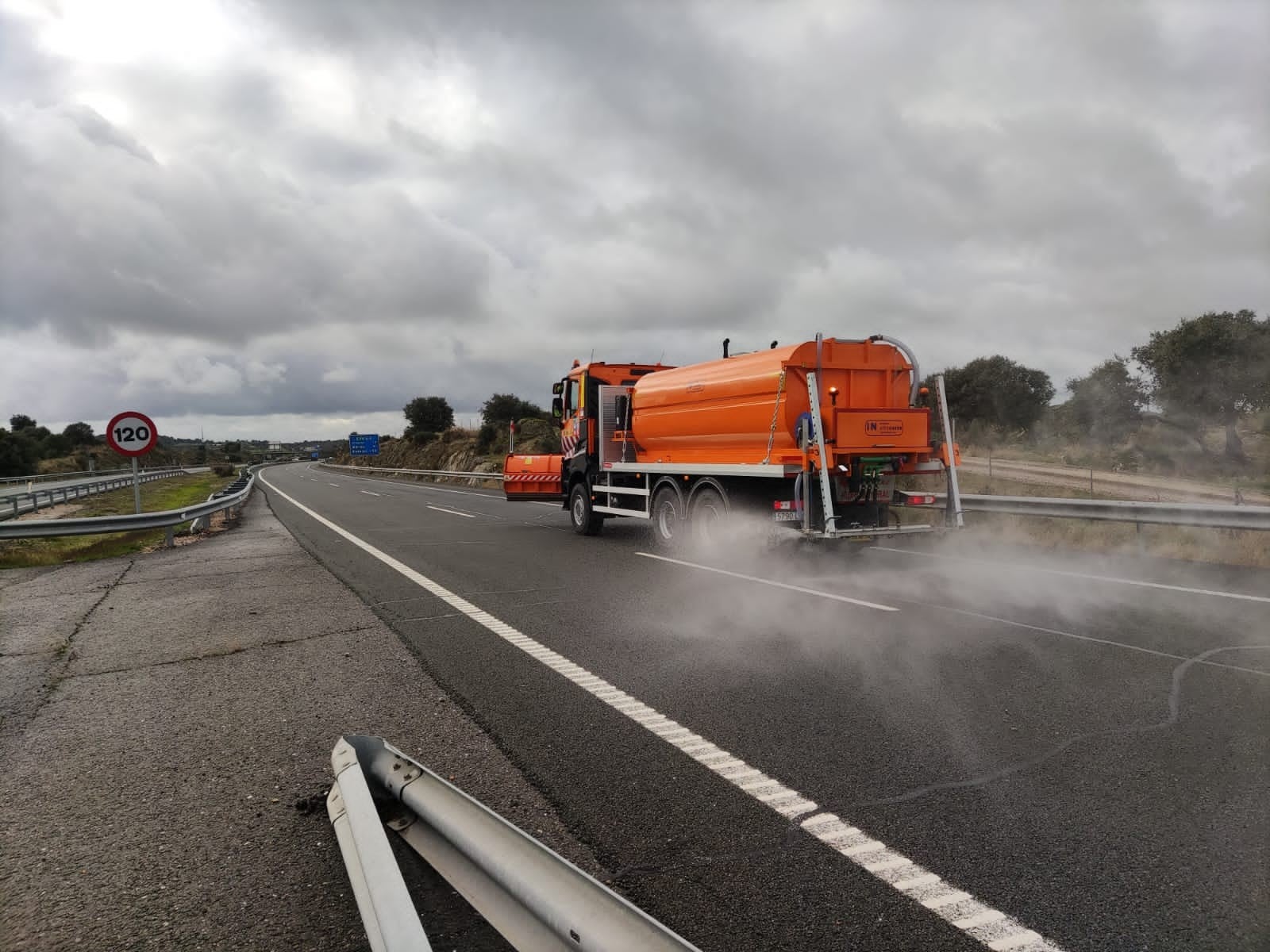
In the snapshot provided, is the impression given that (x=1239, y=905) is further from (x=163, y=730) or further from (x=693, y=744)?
(x=163, y=730)

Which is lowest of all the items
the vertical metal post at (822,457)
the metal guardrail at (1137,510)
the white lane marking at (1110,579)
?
the white lane marking at (1110,579)

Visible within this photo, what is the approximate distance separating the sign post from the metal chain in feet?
35.0

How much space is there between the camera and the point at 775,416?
10062mm

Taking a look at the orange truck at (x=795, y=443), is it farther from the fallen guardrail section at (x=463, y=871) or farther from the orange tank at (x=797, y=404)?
the fallen guardrail section at (x=463, y=871)

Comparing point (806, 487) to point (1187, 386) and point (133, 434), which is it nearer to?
point (133, 434)

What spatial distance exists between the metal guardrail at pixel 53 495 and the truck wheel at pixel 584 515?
19.8 metres

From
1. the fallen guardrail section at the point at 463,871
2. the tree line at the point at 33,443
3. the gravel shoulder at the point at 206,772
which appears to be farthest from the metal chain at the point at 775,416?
the tree line at the point at 33,443

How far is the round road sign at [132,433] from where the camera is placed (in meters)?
13.6

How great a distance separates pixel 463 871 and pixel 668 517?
9.77m

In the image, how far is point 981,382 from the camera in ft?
159

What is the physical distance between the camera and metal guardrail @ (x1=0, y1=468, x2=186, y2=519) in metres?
25.2

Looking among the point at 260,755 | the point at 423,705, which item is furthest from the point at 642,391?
the point at 260,755

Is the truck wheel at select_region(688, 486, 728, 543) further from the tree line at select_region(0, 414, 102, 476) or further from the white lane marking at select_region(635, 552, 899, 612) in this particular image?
the tree line at select_region(0, 414, 102, 476)

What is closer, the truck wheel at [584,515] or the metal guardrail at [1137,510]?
the metal guardrail at [1137,510]
